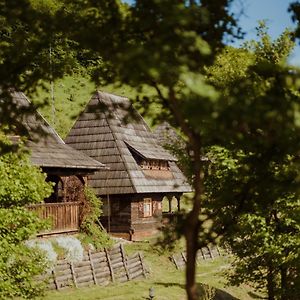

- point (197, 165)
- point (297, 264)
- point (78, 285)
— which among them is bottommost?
point (78, 285)

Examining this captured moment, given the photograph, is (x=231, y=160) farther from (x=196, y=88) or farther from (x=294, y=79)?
(x=196, y=88)

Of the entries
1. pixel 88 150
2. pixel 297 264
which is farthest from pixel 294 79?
pixel 88 150

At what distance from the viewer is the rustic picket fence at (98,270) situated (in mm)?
17859

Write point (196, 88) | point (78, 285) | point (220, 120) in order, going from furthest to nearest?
point (78, 285) → point (220, 120) → point (196, 88)

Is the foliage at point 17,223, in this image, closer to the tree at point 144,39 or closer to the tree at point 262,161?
the tree at point 262,161

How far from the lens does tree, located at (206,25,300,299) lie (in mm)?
Answer: 3576

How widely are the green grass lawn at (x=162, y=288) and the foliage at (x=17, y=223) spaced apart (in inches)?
176

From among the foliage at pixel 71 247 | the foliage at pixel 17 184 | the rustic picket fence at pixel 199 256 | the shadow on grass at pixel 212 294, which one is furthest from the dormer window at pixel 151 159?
the foliage at pixel 17 184

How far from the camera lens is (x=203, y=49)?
12.0ft

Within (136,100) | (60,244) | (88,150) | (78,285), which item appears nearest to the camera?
(136,100)

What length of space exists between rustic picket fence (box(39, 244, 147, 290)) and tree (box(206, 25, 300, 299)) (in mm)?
7969

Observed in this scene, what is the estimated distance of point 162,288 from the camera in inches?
714

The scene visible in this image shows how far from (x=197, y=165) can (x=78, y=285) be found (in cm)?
1504

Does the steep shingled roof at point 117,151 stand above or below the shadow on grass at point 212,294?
above
